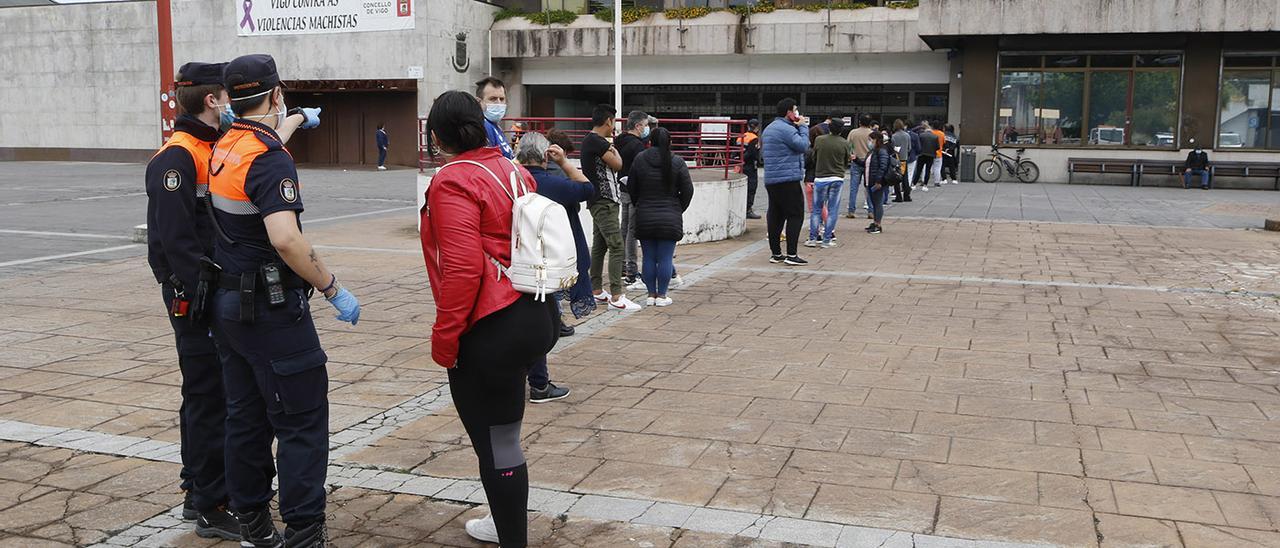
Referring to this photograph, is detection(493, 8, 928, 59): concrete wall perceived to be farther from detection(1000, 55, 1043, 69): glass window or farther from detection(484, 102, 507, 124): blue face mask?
detection(484, 102, 507, 124): blue face mask

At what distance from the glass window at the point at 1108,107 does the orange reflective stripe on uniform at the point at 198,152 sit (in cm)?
2634

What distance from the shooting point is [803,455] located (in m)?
4.92

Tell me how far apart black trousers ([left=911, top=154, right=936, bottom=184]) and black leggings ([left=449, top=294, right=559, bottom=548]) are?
65.7ft

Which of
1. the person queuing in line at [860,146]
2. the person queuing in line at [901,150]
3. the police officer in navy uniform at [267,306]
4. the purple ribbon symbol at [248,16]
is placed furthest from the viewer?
the purple ribbon symbol at [248,16]

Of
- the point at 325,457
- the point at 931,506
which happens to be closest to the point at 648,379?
the point at 931,506

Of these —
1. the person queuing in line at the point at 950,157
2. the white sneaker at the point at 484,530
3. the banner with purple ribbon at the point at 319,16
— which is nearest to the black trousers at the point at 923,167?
the person queuing in line at the point at 950,157

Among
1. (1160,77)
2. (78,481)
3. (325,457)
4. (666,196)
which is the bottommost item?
(78,481)

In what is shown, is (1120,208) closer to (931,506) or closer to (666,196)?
(666,196)

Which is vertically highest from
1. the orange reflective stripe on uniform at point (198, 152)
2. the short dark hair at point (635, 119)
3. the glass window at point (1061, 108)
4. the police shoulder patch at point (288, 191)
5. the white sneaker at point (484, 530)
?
the glass window at point (1061, 108)

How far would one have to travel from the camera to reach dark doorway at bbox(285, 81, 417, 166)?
108ft

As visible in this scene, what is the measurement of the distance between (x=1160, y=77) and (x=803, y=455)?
25.1 m

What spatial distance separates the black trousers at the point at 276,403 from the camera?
3521mm

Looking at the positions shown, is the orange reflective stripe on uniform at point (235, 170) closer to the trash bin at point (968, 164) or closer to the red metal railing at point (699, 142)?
the red metal railing at point (699, 142)

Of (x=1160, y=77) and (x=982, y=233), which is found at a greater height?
(x=1160, y=77)
